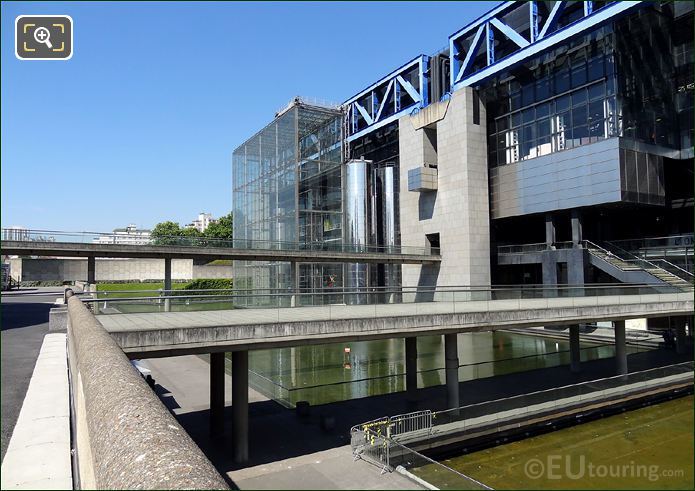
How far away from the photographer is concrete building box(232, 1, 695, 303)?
3616 centimetres

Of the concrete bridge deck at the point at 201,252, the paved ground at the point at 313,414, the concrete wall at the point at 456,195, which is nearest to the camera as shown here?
the paved ground at the point at 313,414

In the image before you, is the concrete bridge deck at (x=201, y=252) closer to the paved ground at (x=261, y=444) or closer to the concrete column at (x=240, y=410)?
the paved ground at (x=261, y=444)

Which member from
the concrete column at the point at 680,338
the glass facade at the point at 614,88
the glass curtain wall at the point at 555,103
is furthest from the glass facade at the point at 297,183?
the concrete column at the point at 680,338

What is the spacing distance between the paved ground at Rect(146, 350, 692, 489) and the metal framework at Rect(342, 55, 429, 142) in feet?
111

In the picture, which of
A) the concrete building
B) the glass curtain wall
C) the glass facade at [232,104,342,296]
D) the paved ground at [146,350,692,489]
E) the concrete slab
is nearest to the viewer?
the concrete slab

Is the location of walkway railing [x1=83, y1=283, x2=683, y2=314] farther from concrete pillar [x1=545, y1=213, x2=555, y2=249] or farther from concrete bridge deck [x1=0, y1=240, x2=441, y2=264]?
concrete pillar [x1=545, y1=213, x2=555, y2=249]

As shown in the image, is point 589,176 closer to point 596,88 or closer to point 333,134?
point 596,88

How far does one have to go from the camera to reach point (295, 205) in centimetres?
5022

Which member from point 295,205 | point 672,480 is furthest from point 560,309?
point 295,205

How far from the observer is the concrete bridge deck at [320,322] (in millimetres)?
13297

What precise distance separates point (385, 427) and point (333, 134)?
139 ft

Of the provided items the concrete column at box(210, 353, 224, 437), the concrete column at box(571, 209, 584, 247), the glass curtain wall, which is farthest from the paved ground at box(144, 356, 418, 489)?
the glass curtain wall

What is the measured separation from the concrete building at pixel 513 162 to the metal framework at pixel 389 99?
0.83 ft

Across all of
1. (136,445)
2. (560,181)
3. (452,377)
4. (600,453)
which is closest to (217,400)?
(452,377)
